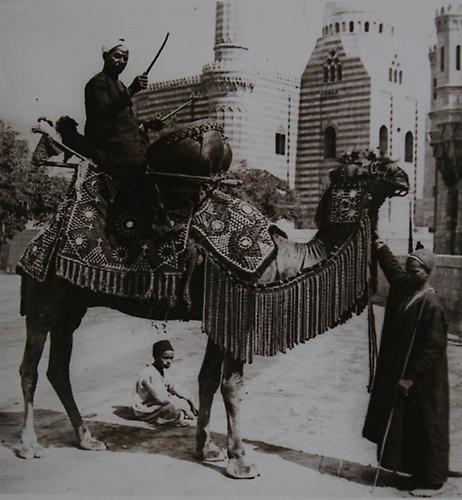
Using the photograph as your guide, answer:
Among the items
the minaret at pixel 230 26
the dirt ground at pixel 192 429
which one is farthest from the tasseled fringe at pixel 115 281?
the minaret at pixel 230 26

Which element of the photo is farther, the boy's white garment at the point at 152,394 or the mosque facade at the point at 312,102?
the mosque facade at the point at 312,102

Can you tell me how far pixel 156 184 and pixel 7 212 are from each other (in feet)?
10.6

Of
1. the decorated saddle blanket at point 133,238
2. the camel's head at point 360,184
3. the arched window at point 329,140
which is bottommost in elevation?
the decorated saddle blanket at point 133,238

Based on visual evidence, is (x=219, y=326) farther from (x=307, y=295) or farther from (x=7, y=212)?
(x=7, y=212)

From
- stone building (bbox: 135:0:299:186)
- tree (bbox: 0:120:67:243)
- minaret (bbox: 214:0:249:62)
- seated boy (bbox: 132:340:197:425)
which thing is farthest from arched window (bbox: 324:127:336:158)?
seated boy (bbox: 132:340:197:425)

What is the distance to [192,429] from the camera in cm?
412

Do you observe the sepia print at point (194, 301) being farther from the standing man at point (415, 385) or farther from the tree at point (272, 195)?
the tree at point (272, 195)

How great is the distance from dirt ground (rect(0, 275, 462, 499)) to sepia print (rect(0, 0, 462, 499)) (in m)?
0.01

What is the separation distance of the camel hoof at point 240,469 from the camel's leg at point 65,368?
0.67 metres

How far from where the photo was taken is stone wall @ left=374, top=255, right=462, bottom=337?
5574 mm

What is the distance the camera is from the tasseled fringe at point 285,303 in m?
3.46

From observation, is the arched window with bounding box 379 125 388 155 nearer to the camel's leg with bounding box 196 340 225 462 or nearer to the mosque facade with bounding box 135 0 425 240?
the mosque facade with bounding box 135 0 425 240

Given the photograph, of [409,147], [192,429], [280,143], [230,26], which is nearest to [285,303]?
[192,429]

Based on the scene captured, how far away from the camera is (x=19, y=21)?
446 cm
